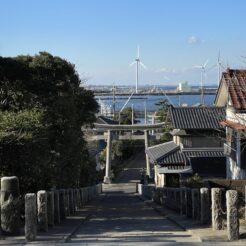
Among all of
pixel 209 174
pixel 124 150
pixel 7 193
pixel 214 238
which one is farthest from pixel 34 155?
pixel 124 150

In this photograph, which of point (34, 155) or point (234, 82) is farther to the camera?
point (234, 82)

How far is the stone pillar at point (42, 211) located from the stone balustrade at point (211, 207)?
4.13m

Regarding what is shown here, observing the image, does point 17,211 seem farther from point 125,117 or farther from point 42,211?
point 125,117

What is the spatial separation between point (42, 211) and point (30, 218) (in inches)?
49.4

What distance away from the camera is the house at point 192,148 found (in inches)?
1400

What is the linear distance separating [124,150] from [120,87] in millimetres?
80893

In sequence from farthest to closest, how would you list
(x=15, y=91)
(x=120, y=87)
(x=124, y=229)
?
(x=120, y=87)
(x=15, y=91)
(x=124, y=229)

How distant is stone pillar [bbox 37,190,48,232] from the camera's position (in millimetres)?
12992

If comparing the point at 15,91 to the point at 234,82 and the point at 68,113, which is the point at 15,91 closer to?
the point at 68,113

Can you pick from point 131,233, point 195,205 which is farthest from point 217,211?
point 195,205

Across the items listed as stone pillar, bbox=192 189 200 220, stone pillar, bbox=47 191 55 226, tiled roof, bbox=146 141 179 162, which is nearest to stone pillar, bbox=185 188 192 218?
stone pillar, bbox=192 189 200 220

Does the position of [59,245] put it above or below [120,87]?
below

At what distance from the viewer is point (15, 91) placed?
18.7 m

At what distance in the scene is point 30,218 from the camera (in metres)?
11.8
